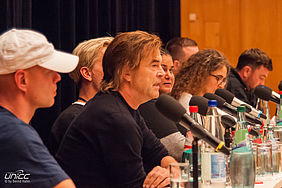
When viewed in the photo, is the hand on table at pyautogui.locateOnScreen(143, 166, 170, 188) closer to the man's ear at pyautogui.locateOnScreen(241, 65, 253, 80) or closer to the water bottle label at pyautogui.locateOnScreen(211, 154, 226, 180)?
the water bottle label at pyautogui.locateOnScreen(211, 154, 226, 180)

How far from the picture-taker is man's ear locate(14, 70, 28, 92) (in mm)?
1205

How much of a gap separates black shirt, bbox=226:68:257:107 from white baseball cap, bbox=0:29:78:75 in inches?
121

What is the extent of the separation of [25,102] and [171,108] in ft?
1.39

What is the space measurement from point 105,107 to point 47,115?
1464 millimetres

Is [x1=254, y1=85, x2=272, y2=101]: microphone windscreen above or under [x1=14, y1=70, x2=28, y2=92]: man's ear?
under

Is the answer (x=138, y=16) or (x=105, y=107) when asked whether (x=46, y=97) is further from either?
(x=138, y=16)

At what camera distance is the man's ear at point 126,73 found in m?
1.78

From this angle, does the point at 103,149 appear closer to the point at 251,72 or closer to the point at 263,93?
the point at 263,93

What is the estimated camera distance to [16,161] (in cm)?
108

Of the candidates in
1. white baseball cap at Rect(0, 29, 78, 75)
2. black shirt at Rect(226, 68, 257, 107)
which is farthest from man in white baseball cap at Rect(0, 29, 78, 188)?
black shirt at Rect(226, 68, 257, 107)

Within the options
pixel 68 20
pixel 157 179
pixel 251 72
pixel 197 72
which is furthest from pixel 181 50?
pixel 157 179

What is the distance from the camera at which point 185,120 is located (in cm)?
121

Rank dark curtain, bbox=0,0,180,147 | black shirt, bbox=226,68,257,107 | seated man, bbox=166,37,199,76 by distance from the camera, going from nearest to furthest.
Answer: dark curtain, bbox=0,0,180,147
seated man, bbox=166,37,199,76
black shirt, bbox=226,68,257,107

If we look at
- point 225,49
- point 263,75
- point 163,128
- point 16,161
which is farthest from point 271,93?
point 225,49
